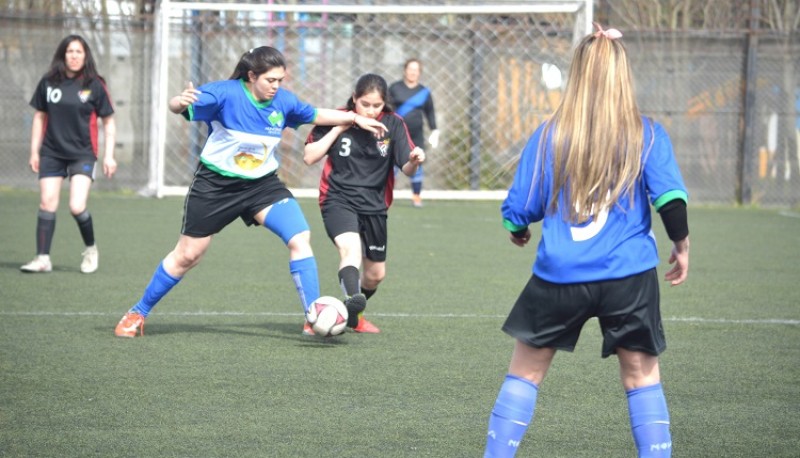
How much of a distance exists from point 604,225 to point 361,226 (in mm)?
3457

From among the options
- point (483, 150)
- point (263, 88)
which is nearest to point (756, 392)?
point (263, 88)

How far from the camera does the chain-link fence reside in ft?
56.1

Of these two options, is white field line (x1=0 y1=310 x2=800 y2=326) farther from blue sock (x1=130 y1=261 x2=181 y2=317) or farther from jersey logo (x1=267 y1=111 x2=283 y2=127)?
jersey logo (x1=267 y1=111 x2=283 y2=127)

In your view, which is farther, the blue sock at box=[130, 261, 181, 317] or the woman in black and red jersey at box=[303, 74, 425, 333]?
the woman in black and red jersey at box=[303, 74, 425, 333]

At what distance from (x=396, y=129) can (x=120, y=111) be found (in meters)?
11.4

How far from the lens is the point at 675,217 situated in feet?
11.7

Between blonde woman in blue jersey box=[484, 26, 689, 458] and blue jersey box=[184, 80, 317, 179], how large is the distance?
284 centimetres

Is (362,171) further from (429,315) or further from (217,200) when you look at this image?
(429,315)

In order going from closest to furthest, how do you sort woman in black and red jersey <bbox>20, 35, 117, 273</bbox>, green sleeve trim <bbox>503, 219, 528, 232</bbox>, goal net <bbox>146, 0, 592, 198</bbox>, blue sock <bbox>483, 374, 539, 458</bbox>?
blue sock <bbox>483, 374, 539, 458</bbox> → green sleeve trim <bbox>503, 219, 528, 232</bbox> → woman in black and red jersey <bbox>20, 35, 117, 273</bbox> → goal net <bbox>146, 0, 592, 198</bbox>

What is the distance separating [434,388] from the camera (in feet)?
17.3

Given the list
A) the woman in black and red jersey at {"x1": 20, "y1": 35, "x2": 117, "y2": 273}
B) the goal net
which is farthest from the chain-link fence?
the woman in black and red jersey at {"x1": 20, "y1": 35, "x2": 117, "y2": 273}

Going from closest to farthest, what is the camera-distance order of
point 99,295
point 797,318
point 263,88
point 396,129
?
point 263,88 < point 396,129 < point 797,318 < point 99,295

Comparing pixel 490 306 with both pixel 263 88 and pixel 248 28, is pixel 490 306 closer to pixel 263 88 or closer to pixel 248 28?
pixel 263 88

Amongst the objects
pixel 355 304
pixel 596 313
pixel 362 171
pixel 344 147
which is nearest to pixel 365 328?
pixel 355 304
